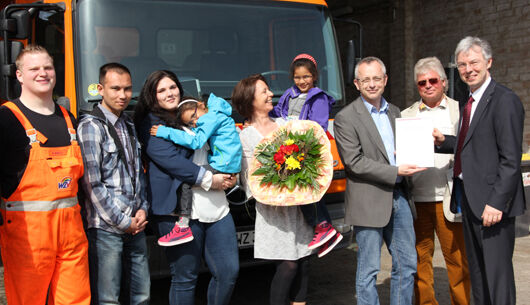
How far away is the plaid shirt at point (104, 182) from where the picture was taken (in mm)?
3129

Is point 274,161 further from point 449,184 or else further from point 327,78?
point 327,78

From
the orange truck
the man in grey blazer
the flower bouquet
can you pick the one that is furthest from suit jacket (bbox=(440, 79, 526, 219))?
the orange truck

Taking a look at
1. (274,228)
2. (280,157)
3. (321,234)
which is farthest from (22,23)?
(321,234)

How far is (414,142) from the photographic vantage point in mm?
3494

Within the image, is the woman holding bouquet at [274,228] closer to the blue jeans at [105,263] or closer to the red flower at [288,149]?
the red flower at [288,149]

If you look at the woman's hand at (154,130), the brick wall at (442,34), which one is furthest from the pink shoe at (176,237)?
the brick wall at (442,34)

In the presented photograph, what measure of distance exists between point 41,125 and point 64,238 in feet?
2.04

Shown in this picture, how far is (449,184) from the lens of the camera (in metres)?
3.88

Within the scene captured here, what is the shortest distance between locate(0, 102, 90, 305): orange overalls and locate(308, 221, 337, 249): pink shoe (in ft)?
4.70

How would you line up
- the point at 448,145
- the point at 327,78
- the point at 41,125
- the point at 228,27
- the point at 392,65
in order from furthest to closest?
the point at 392,65
the point at 327,78
the point at 228,27
the point at 448,145
the point at 41,125

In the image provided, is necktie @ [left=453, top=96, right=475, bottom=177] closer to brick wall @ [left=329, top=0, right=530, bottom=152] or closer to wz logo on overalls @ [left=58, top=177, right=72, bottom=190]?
wz logo on overalls @ [left=58, top=177, right=72, bottom=190]

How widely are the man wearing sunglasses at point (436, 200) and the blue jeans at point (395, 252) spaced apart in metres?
0.41

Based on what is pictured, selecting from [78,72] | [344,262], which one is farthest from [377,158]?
[344,262]

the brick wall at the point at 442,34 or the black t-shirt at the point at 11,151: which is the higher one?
the brick wall at the point at 442,34
